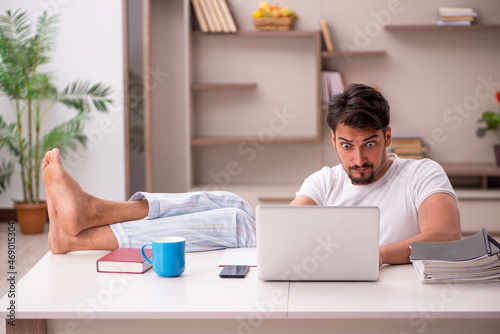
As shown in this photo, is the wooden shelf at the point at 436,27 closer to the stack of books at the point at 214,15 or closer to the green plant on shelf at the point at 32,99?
the stack of books at the point at 214,15

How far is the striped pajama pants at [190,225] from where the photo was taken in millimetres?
1840

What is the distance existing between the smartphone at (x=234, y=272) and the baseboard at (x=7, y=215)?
3691 millimetres

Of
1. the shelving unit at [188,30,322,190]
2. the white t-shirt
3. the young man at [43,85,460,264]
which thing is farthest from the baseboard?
the white t-shirt

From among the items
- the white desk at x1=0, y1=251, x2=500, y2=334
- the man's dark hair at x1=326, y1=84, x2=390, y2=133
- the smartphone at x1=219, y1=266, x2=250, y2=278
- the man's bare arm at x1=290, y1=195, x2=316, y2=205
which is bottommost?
the white desk at x1=0, y1=251, x2=500, y2=334

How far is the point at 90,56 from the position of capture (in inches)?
185

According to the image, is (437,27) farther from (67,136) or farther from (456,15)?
(67,136)

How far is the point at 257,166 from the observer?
4668mm

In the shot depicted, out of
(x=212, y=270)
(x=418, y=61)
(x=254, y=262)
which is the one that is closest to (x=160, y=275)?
(x=212, y=270)

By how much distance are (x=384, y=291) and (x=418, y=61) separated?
3.41 meters

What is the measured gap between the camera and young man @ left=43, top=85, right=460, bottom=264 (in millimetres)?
1830

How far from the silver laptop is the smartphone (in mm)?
67

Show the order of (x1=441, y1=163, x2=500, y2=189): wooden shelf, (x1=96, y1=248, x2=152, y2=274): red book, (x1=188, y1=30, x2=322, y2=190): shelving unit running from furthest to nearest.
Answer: (x1=188, y1=30, x2=322, y2=190): shelving unit < (x1=441, y1=163, x2=500, y2=189): wooden shelf < (x1=96, y1=248, x2=152, y2=274): red book

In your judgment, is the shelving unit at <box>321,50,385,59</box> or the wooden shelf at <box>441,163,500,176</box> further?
the shelving unit at <box>321,50,385,59</box>

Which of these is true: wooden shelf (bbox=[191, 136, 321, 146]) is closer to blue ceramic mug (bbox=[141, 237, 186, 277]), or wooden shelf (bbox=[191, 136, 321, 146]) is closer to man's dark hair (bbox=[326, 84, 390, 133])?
man's dark hair (bbox=[326, 84, 390, 133])
